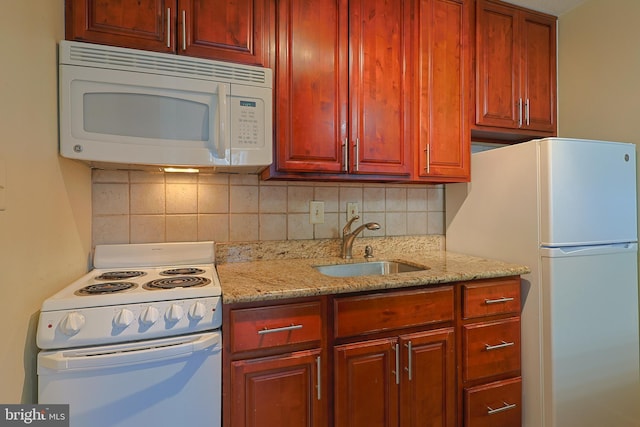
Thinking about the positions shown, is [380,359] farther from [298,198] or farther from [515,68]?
[515,68]

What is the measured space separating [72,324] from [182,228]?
2.37ft

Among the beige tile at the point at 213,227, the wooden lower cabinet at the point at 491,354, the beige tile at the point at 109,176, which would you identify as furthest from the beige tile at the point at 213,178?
the wooden lower cabinet at the point at 491,354

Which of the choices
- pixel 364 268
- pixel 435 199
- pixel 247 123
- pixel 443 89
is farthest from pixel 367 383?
pixel 443 89

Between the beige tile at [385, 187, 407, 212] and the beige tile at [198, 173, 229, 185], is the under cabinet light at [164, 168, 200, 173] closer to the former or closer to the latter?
the beige tile at [198, 173, 229, 185]

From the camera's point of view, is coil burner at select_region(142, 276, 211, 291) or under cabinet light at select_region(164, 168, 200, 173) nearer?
coil burner at select_region(142, 276, 211, 291)

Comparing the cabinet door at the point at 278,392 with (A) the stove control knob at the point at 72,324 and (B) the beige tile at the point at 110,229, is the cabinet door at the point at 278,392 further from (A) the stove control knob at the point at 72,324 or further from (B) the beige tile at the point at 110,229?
(B) the beige tile at the point at 110,229

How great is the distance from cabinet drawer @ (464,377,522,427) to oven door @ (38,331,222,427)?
3.57 feet

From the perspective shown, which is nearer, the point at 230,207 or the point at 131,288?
the point at 131,288

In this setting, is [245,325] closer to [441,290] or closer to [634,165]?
[441,290]

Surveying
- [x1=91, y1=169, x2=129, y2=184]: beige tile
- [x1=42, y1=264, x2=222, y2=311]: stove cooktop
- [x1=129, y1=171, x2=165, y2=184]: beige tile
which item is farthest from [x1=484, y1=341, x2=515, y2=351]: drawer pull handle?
[x1=91, y1=169, x2=129, y2=184]: beige tile

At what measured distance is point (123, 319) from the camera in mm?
953

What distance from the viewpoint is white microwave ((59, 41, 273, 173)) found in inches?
43.8

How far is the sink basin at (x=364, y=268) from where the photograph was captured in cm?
166

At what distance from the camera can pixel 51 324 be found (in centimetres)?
92
